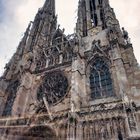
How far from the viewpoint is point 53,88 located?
1437 centimetres

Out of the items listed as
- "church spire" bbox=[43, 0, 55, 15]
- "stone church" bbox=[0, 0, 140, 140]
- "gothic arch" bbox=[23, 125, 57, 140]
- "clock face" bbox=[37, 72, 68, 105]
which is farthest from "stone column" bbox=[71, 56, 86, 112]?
"church spire" bbox=[43, 0, 55, 15]

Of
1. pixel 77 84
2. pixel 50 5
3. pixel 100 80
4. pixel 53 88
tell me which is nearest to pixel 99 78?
pixel 100 80

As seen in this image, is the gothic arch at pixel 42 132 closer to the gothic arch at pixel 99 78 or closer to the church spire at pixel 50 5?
the gothic arch at pixel 99 78

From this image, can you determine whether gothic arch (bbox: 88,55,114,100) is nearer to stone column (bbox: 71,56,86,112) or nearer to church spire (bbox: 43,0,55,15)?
stone column (bbox: 71,56,86,112)

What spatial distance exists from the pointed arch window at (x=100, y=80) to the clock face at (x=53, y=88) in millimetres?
1963

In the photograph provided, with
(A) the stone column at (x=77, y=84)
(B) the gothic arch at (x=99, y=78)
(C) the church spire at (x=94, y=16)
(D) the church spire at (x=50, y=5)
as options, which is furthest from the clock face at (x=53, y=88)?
(D) the church spire at (x=50, y=5)

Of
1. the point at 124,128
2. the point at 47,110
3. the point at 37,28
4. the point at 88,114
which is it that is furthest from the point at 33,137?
the point at 37,28

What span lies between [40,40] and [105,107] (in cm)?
1203

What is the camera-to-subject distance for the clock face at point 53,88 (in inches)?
534

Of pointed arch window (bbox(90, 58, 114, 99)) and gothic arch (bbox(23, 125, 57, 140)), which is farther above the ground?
pointed arch window (bbox(90, 58, 114, 99))

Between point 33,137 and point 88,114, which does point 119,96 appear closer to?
point 88,114

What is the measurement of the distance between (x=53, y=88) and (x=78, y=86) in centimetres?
253

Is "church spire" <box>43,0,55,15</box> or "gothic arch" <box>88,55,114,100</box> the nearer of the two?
"gothic arch" <box>88,55,114,100</box>

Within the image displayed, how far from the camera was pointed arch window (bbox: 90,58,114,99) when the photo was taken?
41.0ft
